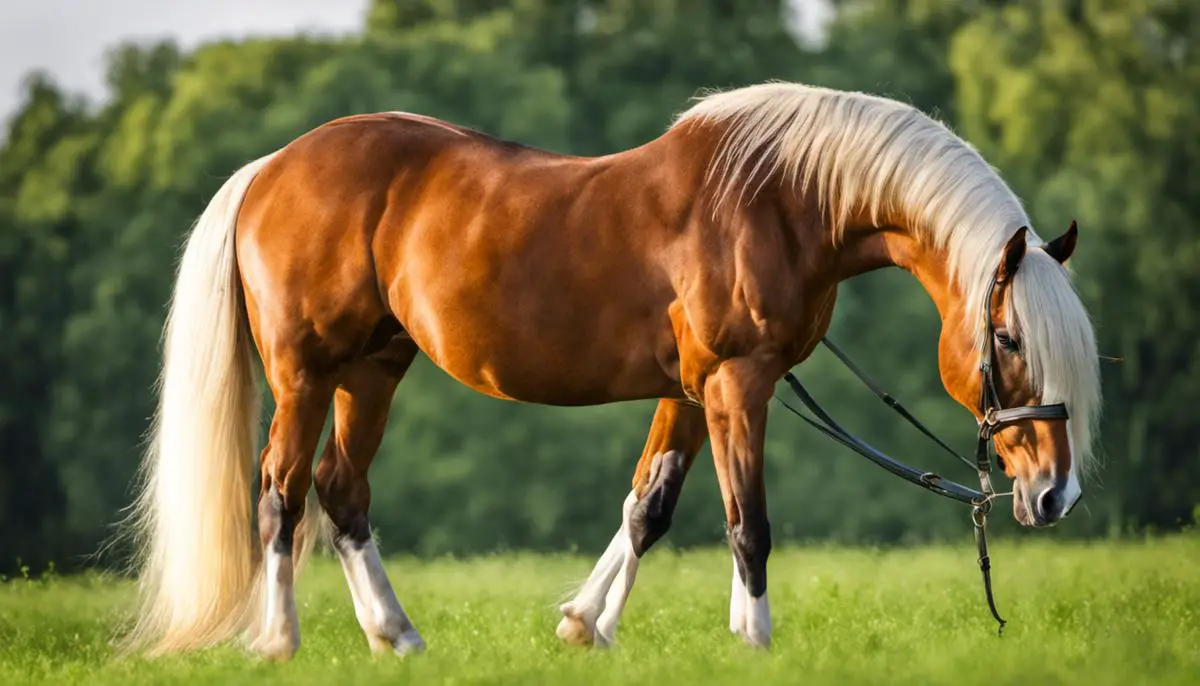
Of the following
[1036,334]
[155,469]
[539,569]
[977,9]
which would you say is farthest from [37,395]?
[1036,334]

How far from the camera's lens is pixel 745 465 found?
6.25 m

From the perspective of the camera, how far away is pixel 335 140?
24.1 ft

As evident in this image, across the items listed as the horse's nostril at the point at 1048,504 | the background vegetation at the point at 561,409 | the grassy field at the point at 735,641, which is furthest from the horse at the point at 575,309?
the background vegetation at the point at 561,409

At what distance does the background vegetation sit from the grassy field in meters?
6.57

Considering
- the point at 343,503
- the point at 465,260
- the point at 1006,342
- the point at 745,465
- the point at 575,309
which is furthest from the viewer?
the point at 343,503

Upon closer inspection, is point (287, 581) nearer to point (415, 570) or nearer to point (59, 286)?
point (415, 570)

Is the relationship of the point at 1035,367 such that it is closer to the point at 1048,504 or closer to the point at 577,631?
the point at 1048,504

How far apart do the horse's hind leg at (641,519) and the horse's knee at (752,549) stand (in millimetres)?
763

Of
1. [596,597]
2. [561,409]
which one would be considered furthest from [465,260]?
[561,409]

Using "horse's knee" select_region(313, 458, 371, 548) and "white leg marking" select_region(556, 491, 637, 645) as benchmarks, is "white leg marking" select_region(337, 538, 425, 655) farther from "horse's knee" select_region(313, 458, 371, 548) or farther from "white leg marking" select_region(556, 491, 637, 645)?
"white leg marking" select_region(556, 491, 637, 645)

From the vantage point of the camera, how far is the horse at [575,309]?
6.21 metres

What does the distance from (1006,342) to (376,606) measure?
10.1 ft

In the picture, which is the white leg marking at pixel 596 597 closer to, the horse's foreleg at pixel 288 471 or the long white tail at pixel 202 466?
the horse's foreleg at pixel 288 471

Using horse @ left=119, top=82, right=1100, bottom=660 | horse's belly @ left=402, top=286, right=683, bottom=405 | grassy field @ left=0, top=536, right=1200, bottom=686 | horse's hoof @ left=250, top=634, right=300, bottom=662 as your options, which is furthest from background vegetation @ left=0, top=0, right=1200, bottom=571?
horse's belly @ left=402, top=286, right=683, bottom=405
